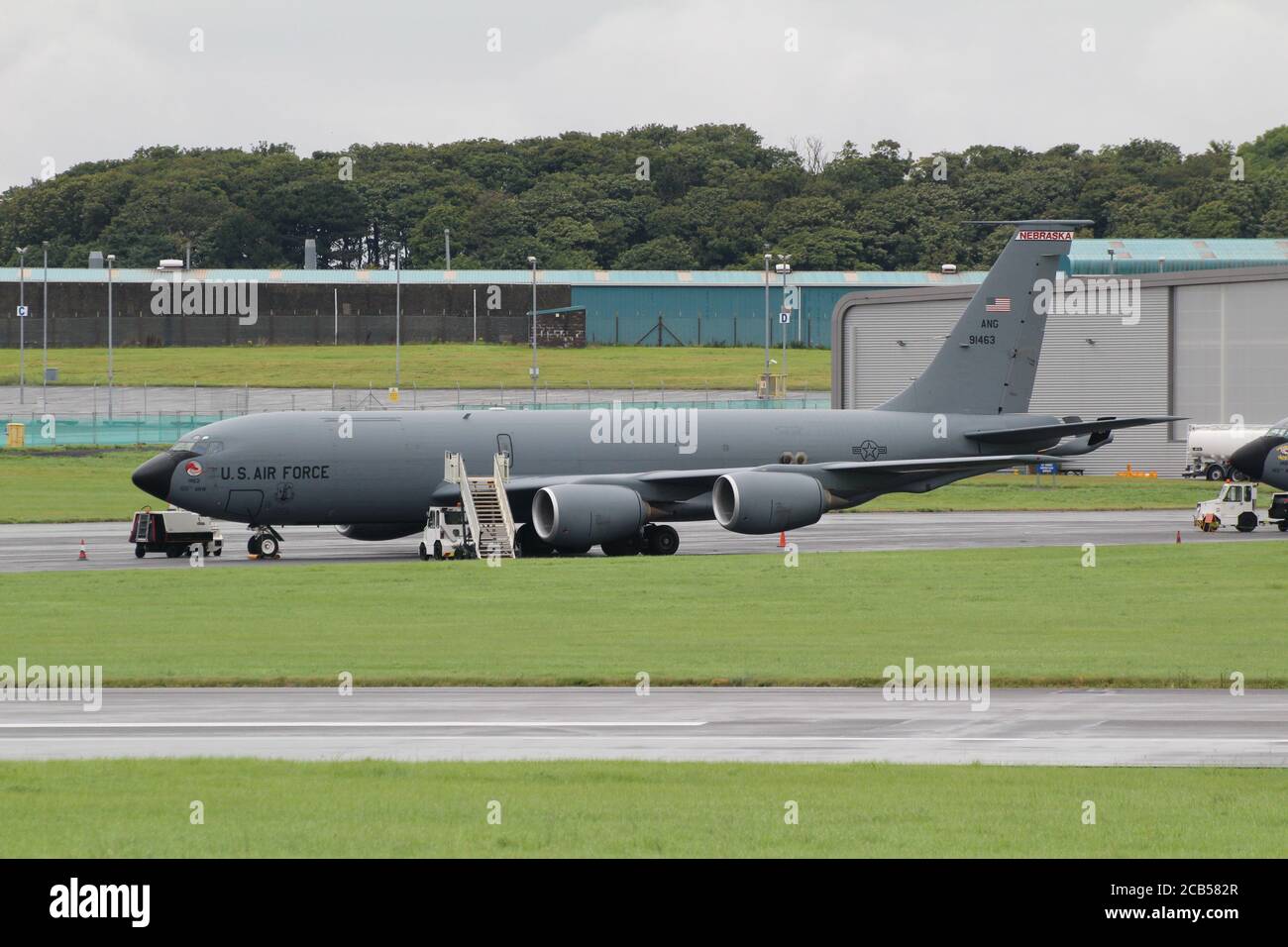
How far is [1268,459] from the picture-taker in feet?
177

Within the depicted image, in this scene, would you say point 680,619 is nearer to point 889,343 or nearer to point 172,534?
point 172,534

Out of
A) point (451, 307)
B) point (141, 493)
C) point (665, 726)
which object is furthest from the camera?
point (451, 307)

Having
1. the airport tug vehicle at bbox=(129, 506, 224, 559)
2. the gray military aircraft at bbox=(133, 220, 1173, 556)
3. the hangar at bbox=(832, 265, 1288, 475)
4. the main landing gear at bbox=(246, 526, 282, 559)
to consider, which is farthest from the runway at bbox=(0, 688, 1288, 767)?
the hangar at bbox=(832, 265, 1288, 475)

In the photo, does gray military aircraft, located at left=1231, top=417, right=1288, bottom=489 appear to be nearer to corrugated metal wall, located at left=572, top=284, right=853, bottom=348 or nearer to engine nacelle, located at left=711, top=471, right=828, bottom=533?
engine nacelle, located at left=711, top=471, right=828, bottom=533

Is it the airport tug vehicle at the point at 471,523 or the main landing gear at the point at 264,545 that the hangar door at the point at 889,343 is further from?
the main landing gear at the point at 264,545

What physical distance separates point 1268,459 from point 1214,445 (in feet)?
84.9

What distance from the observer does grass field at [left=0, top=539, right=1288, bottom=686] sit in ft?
85.4

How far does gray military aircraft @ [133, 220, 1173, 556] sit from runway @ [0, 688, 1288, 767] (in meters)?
24.3

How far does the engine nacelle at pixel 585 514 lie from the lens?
47438 mm

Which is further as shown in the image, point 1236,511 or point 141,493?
point 141,493

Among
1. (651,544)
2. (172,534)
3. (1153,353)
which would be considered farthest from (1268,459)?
(172,534)

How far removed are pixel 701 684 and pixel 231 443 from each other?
89.1 feet
